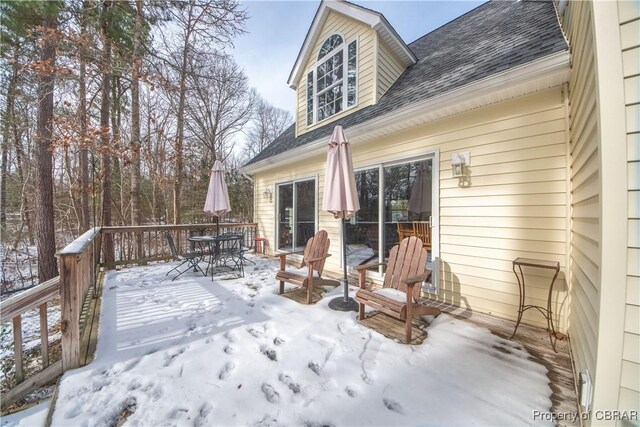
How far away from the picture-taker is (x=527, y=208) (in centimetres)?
273

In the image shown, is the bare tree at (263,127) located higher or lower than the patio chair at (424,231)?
higher

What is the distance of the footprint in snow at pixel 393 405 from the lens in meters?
1.62

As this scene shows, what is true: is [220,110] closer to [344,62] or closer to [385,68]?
[344,62]

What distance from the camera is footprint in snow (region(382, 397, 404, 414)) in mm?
1622

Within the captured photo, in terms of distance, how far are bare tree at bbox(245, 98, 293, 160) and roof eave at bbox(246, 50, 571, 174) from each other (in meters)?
13.7

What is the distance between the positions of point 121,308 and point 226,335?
183 centimetres

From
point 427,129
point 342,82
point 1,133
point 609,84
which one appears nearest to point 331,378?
point 609,84

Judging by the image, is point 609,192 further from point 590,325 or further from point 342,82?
point 342,82

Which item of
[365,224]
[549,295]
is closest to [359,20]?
[365,224]

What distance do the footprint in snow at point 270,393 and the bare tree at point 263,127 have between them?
1601 cm

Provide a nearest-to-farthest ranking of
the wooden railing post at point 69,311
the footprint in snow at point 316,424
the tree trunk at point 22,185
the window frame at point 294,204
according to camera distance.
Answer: the footprint in snow at point 316,424, the wooden railing post at point 69,311, the window frame at point 294,204, the tree trunk at point 22,185

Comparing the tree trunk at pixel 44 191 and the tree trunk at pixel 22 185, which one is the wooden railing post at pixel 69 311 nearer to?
the tree trunk at pixel 44 191

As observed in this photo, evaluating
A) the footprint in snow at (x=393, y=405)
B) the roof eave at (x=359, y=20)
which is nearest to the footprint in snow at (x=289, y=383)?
the footprint in snow at (x=393, y=405)

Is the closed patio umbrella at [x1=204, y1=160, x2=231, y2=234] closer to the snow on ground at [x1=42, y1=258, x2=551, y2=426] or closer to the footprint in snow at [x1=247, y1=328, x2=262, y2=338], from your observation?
the snow on ground at [x1=42, y1=258, x2=551, y2=426]
